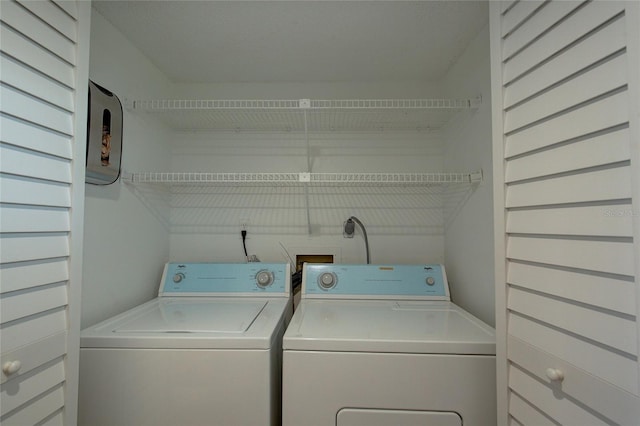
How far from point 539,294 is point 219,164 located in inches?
77.4

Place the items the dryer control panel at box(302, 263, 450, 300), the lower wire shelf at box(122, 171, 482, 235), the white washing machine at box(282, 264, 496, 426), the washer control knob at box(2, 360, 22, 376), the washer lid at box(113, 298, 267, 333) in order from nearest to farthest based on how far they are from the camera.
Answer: the washer control knob at box(2, 360, 22, 376) → the white washing machine at box(282, 264, 496, 426) → the washer lid at box(113, 298, 267, 333) → the dryer control panel at box(302, 263, 450, 300) → the lower wire shelf at box(122, 171, 482, 235)

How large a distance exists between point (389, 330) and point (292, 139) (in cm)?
145

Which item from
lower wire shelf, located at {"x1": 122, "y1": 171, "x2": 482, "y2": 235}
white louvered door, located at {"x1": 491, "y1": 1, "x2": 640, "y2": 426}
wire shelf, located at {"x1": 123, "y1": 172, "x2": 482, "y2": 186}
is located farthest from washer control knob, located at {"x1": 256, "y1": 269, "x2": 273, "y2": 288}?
white louvered door, located at {"x1": 491, "y1": 1, "x2": 640, "y2": 426}

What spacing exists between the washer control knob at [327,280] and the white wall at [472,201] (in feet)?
2.56

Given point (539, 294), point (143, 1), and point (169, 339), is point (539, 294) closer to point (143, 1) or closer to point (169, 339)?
point (169, 339)

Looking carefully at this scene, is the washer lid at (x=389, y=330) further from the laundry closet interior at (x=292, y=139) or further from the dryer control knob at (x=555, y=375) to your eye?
the dryer control knob at (x=555, y=375)

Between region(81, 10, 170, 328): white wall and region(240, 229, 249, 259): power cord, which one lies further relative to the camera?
region(240, 229, 249, 259): power cord

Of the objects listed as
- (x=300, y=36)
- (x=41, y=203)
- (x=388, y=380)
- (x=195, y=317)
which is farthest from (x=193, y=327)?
(x=300, y=36)

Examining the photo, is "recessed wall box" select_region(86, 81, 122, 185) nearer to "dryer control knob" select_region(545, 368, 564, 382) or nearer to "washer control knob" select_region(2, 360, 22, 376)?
"washer control knob" select_region(2, 360, 22, 376)

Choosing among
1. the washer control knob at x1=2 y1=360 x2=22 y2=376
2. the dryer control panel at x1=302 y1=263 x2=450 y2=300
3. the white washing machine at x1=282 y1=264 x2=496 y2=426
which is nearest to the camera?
the washer control knob at x1=2 y1=360 x2=22 y2=376

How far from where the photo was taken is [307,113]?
1.71 m

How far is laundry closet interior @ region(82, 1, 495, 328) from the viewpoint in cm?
143

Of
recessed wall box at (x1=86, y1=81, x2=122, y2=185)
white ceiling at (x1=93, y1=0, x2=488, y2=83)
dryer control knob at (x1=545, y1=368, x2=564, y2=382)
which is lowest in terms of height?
dryer control knob at (x1=545, y1=368, x2=564, y2=382)

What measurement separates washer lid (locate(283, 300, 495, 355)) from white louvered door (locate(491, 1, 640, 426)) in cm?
23
